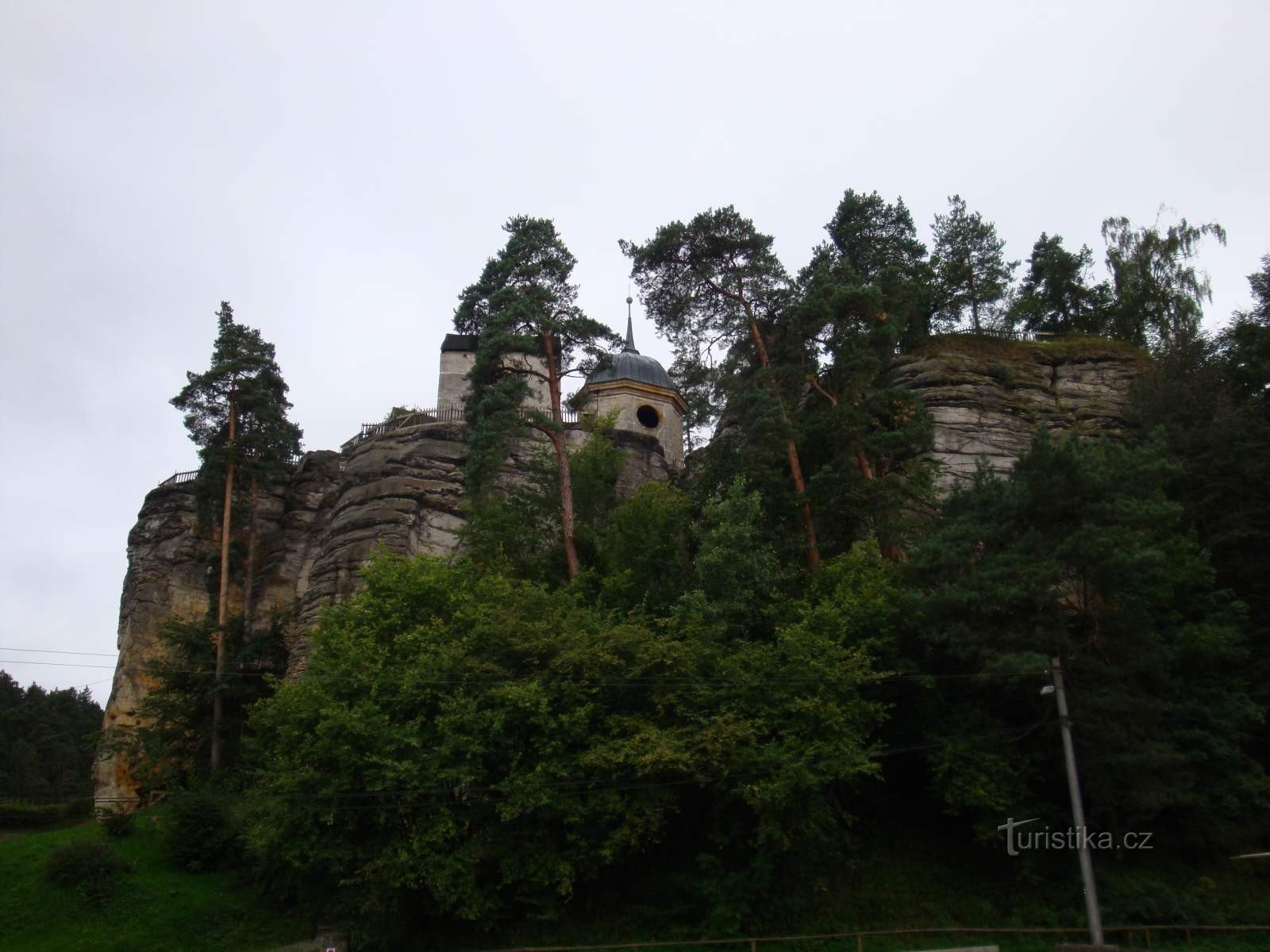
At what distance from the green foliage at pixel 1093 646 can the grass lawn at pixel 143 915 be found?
47.7 ft

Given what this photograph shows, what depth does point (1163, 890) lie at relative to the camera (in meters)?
19.2

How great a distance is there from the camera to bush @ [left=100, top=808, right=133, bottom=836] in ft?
88.3

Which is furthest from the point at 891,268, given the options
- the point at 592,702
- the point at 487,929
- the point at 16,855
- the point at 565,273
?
the point at 16,855

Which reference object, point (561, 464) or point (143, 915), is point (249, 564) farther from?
point (143, 915)

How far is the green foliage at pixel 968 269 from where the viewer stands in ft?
128

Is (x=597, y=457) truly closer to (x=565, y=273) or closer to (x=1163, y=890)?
(x=565, y=273)

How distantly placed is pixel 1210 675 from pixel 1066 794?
3.85 meters

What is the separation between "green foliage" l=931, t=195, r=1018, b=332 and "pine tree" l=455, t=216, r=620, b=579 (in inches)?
606

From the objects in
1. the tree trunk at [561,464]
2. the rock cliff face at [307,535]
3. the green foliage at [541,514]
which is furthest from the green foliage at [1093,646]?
the rock cliff face at [307,535]

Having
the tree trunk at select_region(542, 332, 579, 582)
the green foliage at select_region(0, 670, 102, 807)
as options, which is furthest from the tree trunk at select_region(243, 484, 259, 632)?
the green foliage at select_region(0, 670, 102, 807)

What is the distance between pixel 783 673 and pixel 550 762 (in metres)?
4.96

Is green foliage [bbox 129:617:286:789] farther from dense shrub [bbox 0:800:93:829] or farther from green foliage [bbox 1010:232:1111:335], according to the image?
green foliage [bbox 1010:232:1111:335]

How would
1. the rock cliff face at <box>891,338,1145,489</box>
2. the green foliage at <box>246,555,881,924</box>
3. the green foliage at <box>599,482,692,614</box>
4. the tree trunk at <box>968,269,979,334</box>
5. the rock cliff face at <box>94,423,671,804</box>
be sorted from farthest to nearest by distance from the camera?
the tree trunk at <box>968,269,979,334</box> → the rock cliff face at <box>94,423,671,804</box> → the rock cliff face at <box>891,338,1145,489</box> → the green foliage at <box>599,482,692,614</box> → the green foliage at <box>246,555,881,924</box>

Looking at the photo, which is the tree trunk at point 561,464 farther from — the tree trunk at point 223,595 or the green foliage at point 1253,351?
the green foliage at point 1253,351
